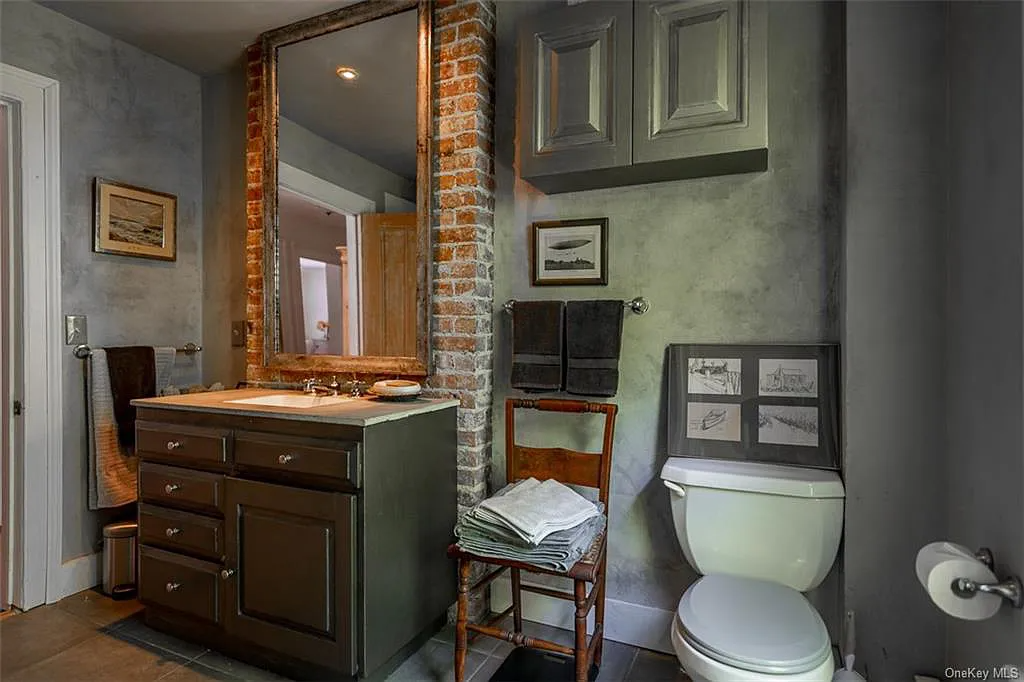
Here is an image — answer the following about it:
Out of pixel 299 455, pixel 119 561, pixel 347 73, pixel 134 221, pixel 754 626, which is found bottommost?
pixel 119 561

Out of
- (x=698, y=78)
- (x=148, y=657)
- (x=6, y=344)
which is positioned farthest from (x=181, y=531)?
(x=698, y=78)

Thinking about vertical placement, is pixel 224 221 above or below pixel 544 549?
above

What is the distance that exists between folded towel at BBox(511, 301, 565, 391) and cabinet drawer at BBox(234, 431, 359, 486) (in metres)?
0.68

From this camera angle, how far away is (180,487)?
2.04 m

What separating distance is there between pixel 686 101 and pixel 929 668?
5.93 feet

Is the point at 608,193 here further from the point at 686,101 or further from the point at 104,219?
the point at 104,219

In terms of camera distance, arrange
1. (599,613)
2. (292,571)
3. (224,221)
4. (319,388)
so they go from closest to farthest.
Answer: (292,571) → (599,613) → (319,388) → (224,221)

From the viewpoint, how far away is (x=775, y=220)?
186cm

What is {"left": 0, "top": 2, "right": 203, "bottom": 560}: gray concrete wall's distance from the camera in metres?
2.41

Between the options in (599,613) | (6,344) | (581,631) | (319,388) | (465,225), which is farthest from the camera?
(319,388)

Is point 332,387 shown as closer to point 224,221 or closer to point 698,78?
point 224,221

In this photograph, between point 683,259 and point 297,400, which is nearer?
point 683,259

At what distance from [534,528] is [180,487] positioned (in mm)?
1345

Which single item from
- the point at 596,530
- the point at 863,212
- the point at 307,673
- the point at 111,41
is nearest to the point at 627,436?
the point at 596,530
